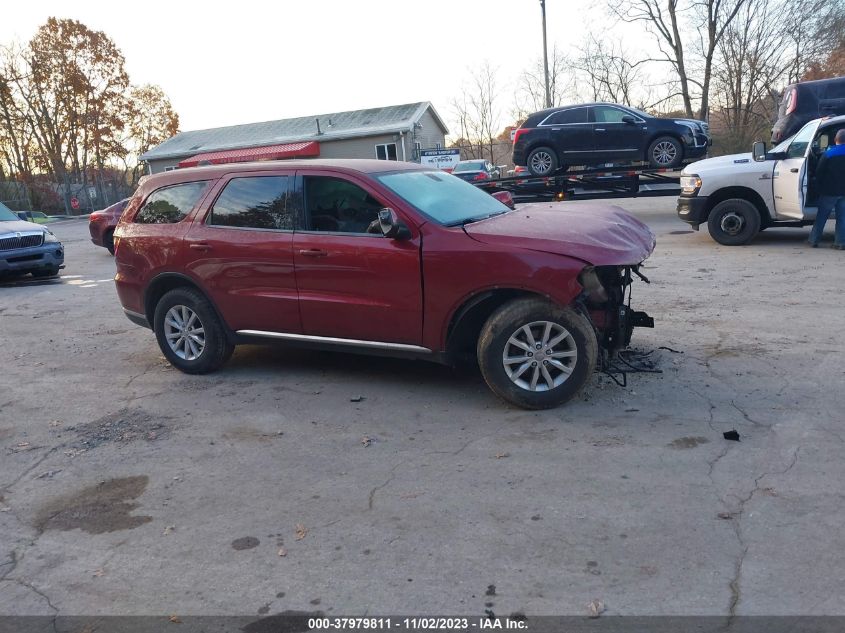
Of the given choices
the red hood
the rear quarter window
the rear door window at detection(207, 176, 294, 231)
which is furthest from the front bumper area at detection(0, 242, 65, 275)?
the red hood

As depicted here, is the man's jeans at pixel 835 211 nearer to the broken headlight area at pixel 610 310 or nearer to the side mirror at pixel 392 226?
the broken headlight area at pixel 610 310

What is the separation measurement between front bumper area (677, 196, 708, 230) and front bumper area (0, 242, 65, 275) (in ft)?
38.0

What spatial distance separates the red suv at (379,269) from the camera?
4992 mm

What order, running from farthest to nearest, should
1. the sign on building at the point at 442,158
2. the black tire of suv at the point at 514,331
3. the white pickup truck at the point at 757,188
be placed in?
the sign on building at the point at 442,158 → the white pickup truck at the point at 757,188 → the black tire of suv at the point at 514,331

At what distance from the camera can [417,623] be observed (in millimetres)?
2910

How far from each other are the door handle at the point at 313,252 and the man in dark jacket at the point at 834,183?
26.0 ft

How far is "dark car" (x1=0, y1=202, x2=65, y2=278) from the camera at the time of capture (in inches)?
521

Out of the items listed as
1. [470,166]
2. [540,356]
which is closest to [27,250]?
[540,356]

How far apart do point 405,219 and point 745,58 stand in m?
38.5

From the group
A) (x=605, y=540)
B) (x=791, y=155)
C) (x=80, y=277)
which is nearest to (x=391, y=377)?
(x=605, y=540)

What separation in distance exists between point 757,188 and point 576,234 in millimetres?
7653

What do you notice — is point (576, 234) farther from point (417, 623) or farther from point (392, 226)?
point (417, 623)

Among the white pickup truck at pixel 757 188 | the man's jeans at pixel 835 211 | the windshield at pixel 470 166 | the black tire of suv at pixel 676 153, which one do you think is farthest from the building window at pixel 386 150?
the man's jeans at pixel 835 211

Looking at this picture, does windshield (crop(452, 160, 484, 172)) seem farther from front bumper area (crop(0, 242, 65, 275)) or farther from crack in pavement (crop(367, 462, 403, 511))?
crack in pavement (crop(367, 462, 403, 511))
